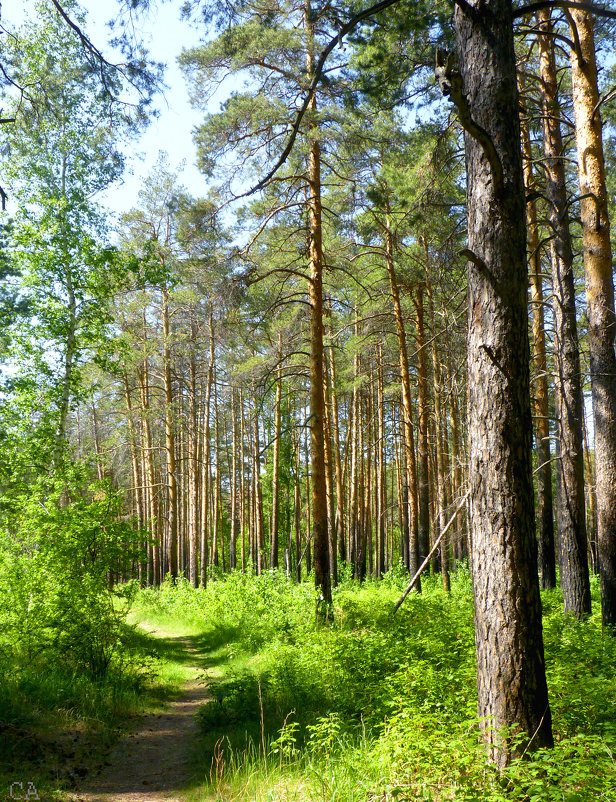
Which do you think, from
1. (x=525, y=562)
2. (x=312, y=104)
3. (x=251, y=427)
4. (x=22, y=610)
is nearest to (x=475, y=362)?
(x=525, y=562)

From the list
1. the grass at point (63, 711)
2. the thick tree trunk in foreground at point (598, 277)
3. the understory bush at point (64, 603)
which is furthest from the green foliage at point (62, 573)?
the thick tree trunk in foreground at point (598, 277)

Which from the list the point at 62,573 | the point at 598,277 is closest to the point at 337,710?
the point at 62,573

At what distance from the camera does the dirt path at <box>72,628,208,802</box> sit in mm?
4883

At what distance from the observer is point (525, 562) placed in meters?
3.35

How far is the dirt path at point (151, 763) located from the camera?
488cm

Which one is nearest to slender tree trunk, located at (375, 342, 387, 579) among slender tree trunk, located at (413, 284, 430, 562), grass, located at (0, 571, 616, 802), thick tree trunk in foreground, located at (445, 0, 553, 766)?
slender tree trunk, located at (413, 284, 430, 562)

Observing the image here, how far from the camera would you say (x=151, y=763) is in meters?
5.63

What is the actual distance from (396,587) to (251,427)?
15.6 meters

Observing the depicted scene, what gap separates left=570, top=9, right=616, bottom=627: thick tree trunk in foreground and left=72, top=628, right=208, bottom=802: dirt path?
5152 millimetres

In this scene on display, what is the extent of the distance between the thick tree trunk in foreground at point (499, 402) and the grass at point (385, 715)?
353 mm

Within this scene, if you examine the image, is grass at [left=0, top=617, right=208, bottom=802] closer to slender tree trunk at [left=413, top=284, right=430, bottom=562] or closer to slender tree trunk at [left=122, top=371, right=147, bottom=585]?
slender tree trunk at [left=122, top=371, right=147, bottom=585]

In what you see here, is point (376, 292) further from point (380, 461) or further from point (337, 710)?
point (337, 710)

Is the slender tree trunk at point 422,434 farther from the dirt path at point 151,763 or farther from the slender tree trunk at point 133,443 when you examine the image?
the dirt path at point 151,763

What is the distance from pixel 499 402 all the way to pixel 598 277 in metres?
4.76
